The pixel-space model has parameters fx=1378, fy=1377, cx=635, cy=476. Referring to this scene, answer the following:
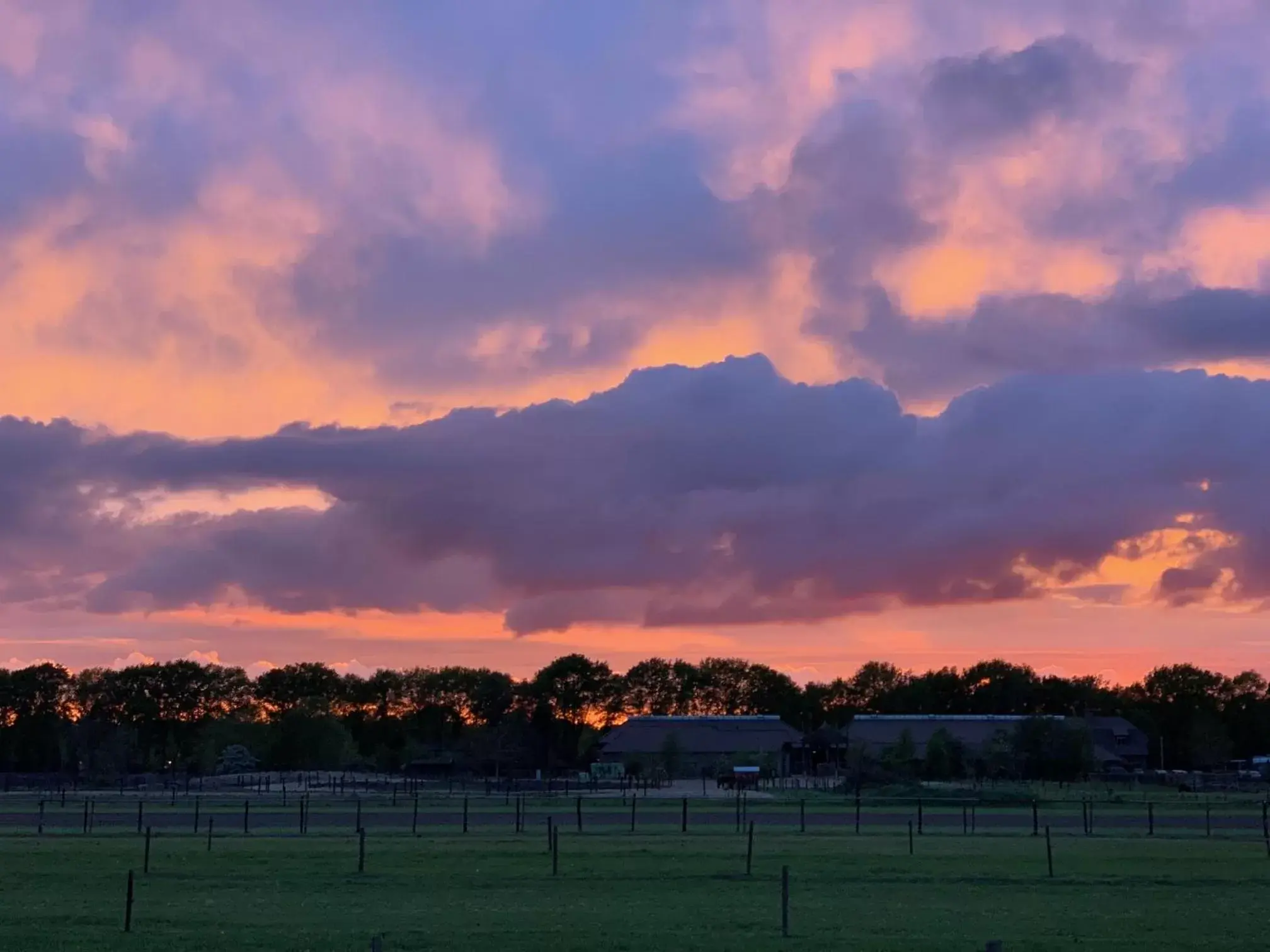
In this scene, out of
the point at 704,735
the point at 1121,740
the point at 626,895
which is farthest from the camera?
the point at 1121,740

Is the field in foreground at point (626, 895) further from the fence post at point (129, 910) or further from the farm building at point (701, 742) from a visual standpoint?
the farm building at point (701, 742)

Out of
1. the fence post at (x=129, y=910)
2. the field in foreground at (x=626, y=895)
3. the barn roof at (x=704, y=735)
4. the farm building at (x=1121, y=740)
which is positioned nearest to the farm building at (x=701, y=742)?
the barn roof at (x=704, y=735)

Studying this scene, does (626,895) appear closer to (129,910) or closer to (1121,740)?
(129,910)

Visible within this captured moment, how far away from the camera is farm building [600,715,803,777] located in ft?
458

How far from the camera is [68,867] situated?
39219mm

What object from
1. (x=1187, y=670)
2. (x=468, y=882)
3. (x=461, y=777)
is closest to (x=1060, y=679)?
(x=1187, y=670)

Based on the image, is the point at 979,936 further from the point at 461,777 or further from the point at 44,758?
the point at 44,758

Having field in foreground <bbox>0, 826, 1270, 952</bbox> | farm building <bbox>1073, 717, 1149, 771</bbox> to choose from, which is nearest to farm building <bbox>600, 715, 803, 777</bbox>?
farm building <bbox>1073, 717, 1149, 771</bbox>

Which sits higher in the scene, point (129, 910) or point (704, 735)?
point (129, 910)

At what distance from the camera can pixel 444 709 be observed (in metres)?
187

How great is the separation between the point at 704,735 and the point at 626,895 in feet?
416

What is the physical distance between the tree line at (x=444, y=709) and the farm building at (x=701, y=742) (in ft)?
28.4

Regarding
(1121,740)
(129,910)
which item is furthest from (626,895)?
(1121,740)

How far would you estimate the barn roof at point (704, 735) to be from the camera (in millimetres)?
152750
